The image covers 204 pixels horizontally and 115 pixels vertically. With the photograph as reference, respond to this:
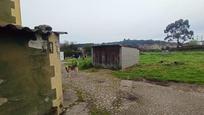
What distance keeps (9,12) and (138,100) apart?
6500 millimetres

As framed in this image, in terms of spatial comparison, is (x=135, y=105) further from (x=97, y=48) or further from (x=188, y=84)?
(x=97, y=48)

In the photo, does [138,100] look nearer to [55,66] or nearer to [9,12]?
[55,66]

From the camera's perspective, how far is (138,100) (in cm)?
1028

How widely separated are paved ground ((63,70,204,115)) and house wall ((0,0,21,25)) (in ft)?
11.8

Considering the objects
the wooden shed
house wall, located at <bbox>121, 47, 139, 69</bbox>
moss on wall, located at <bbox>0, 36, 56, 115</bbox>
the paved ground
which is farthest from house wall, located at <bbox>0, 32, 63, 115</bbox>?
house wall, located at <bbox>121, 47, 139, 69</bbox>

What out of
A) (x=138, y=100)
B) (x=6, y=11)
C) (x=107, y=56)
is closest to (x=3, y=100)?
(x=6, y=11)

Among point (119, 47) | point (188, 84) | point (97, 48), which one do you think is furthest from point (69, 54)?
point (188, 84)

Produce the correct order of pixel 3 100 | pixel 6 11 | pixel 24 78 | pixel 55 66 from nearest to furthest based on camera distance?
pixel 3 100, pixel 24 78, pixel 6 11, pixel 55 66

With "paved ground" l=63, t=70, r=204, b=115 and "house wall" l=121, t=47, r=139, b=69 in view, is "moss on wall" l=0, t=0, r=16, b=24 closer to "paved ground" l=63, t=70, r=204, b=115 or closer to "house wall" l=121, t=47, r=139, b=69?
"paved ground" l=63, t=70, r=204, b=115

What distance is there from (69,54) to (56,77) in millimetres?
36612

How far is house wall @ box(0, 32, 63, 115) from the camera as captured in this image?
5.12 metres

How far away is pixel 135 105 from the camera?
9367mm

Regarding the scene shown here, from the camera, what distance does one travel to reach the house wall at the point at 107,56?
22.1 meters

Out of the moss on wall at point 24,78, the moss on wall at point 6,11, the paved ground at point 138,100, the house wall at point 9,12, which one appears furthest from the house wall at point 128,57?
the moss on wall at point 24,78
